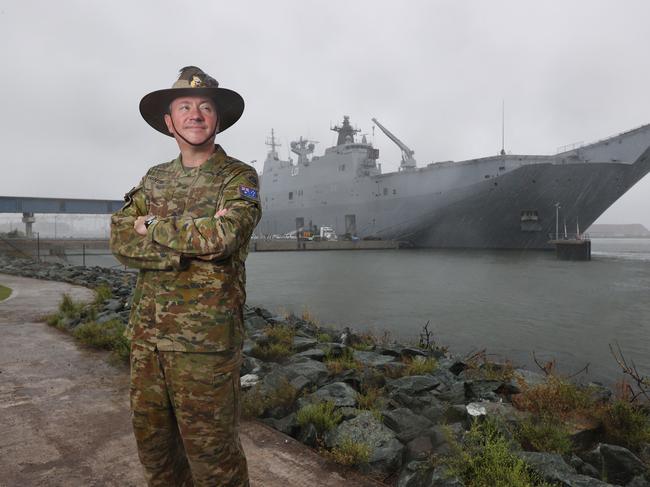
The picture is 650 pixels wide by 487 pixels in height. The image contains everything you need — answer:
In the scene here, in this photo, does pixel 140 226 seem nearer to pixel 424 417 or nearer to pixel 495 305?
pixel 424 417

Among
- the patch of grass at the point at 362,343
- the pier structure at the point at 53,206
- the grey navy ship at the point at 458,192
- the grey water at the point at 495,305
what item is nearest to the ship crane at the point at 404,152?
the grey navy ship at the point at 458,192

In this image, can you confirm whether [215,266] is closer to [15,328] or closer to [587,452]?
[587,452]

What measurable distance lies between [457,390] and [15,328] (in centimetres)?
657

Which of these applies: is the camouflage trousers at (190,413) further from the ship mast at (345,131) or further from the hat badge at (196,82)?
the ship mast at (345,131)

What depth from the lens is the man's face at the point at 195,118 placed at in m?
2.01

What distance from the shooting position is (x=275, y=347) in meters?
5.65

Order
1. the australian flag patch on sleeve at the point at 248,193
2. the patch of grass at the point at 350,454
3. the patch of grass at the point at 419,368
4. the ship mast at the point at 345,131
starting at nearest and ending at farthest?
the australian flag patch on sleeve at the point at 248,193, the patch of grass at the point at 350,454, the patch of grass at the point at 419,368, the ship mast at the point at 345,131

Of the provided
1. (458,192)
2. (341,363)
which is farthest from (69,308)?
(458,192)

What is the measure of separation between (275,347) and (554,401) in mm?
3295

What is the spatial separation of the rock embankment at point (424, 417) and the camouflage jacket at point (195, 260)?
1582 mm

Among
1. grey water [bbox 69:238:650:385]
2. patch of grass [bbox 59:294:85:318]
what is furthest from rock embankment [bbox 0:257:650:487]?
grey water [bbox 69:238:650:385]

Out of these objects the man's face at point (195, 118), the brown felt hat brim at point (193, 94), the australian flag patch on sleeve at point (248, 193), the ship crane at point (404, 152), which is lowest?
the australian flag patch on sleeve at point (248, 193)

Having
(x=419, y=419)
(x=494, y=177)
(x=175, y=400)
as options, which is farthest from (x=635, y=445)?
(x=494, y=177)

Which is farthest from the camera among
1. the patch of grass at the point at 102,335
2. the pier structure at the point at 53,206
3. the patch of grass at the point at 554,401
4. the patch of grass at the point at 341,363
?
the pier structure at the point at 53,206
